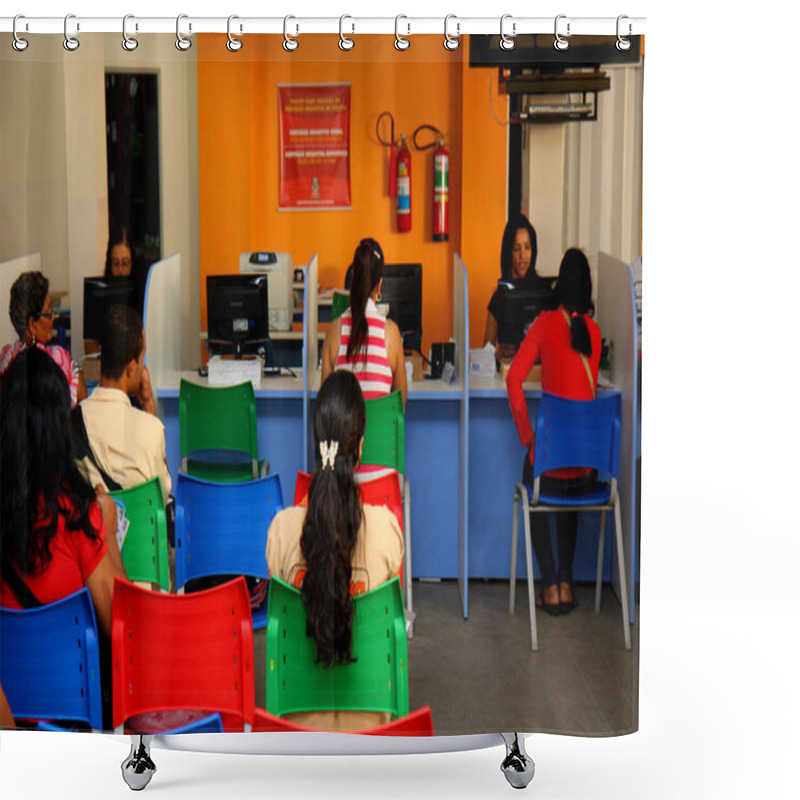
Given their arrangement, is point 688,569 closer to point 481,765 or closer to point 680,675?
point 680,675

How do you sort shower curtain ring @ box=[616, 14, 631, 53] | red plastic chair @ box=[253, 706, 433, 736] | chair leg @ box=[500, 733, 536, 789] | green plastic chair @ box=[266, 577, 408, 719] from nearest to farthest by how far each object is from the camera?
1. red plastic chair @ box=[253, 706, 433, 736]
2. shower curtain ring @ box=[616, 14, 631, 53]
3. green plastic chair @ box=[266, 577, 408, 719]
4. chair leg @ box=[500, 733, 536, 789]

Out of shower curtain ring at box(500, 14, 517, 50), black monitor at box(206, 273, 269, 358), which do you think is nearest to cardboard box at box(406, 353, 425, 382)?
black monitor at box(206, 273, 269, 358)

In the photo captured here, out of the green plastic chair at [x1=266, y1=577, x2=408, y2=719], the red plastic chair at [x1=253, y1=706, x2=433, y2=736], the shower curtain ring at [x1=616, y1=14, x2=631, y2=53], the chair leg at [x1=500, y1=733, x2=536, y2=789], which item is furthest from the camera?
the chair leg at [x1=500, y1=733, x2=536, y2=789]

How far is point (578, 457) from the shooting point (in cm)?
292

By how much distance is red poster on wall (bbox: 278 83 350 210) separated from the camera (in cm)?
279

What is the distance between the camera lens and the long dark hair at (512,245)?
2.79 m

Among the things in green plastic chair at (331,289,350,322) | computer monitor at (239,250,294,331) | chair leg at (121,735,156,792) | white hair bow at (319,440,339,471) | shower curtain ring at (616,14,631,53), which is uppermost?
shower curtain ring at (616,14,631,53)

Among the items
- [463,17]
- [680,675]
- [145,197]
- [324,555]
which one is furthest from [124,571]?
[680,675]

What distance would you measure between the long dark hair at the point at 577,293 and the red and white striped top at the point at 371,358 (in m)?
0.41

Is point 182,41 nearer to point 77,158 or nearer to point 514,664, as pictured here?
point 77,158

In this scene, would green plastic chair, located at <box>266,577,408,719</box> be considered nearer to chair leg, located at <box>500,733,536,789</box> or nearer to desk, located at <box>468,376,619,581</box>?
desk, located at <box>468,376,619,581</box>

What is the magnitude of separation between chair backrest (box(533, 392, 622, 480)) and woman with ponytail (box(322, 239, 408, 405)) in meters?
0.34

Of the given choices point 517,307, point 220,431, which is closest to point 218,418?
point 220,431

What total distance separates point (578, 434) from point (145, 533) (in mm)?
1040
